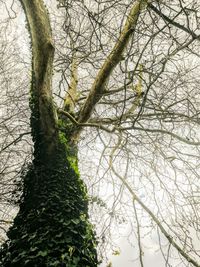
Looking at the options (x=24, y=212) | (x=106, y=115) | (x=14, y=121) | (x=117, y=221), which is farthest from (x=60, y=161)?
(x=14, y=121)

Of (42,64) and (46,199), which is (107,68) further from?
(46,199)

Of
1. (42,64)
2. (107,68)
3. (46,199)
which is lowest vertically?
(46,199)

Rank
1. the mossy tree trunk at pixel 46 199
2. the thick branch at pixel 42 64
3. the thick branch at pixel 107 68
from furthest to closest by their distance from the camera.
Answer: the thick branch at pixel 107 68
the thick branch at pixel 42 64
the mossy tree trunk at pixel 46 199

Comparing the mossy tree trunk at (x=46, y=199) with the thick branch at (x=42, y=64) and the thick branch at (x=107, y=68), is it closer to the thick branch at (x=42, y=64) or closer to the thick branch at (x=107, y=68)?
the thick branch at (x=42, y=64)

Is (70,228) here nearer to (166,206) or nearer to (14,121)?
(166,206)

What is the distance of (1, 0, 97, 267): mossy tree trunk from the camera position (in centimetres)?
327

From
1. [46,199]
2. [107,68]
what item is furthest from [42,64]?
[46,199]

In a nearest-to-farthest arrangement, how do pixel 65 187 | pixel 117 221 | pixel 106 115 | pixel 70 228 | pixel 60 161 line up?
pixel 70 228 < pixel 65 187 < pixel 60 161 < pixel 117 221 < pixel 106 115

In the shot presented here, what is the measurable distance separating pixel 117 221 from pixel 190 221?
133 cm

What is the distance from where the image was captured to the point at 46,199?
383 centimetres

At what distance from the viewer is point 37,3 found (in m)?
4.31

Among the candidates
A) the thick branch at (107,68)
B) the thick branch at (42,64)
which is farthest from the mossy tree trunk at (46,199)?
the thick branch at (107,68)

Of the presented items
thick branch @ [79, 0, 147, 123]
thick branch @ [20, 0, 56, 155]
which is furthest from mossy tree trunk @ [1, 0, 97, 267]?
thick branch @ [79, 0, 147, 123]

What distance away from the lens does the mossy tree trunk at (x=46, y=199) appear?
3270 mm
